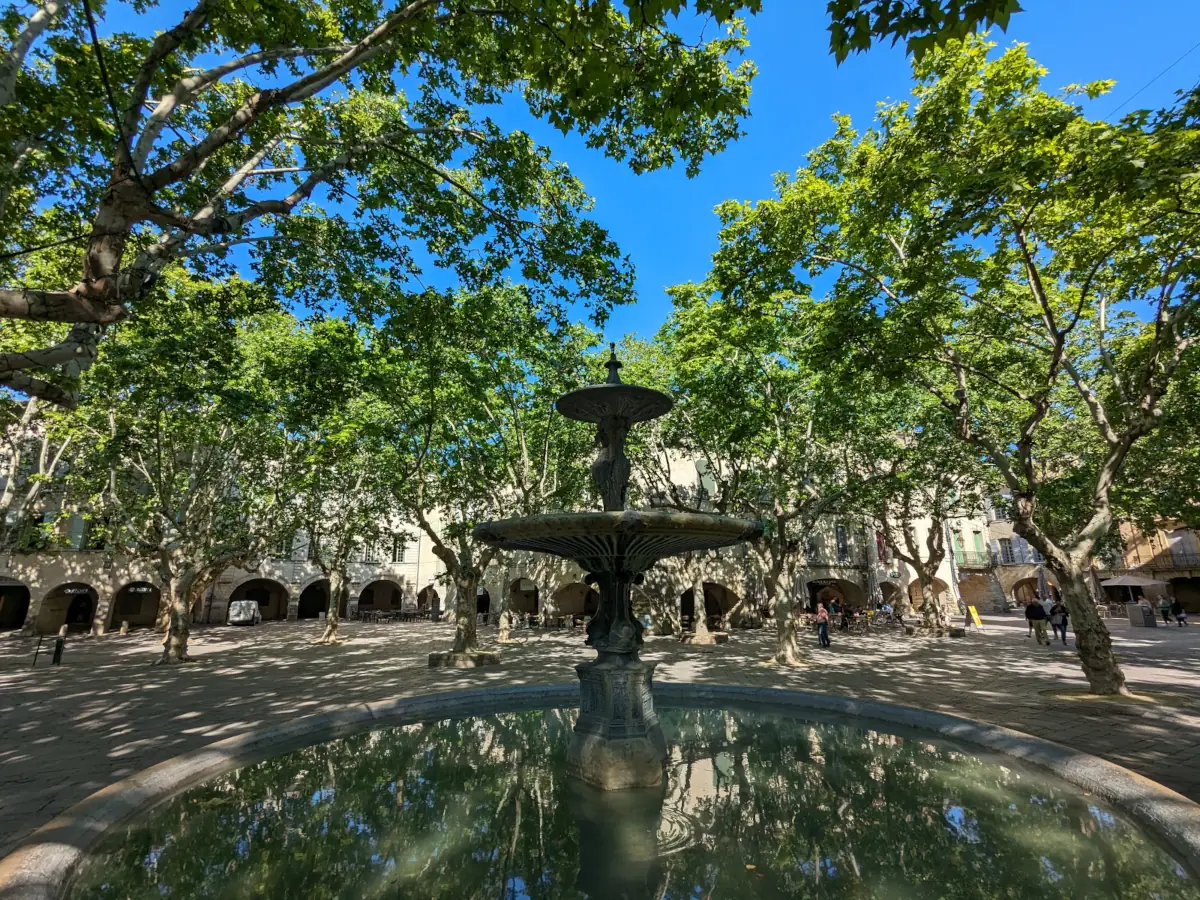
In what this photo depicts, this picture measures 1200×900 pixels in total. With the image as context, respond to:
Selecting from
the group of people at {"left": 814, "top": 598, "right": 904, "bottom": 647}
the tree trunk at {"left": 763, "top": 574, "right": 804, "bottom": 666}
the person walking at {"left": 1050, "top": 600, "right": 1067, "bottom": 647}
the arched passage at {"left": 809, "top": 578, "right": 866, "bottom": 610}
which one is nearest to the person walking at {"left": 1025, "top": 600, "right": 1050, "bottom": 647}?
the person walking at {"left": 1050, "top": 600, "right": 1067, "bottom": 647}

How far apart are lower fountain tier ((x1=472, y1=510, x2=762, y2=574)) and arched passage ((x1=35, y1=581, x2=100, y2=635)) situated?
29338 millimetres

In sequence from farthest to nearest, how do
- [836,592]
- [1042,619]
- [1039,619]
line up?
[836,592], [1042,619], [1039,619]

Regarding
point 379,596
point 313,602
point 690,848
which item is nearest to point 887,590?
point 379,596

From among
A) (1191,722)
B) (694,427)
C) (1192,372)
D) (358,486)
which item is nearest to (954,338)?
(1192,372)

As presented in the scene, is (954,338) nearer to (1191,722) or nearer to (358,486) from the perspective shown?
(1191,722)

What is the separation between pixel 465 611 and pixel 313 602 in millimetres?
28450

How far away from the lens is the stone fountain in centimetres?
491

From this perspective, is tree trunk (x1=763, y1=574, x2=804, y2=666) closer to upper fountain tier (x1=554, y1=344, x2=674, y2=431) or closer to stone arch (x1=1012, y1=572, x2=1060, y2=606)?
upper fountain tier (x1=554, y1=344, x2=674, y2=431)

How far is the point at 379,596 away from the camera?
3919 centimetres

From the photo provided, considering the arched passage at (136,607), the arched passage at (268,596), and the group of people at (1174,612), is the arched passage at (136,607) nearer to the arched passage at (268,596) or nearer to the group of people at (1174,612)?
the arched passage at (268,596)

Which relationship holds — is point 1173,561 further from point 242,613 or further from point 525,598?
point 242,613

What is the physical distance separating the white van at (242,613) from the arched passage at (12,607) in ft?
29.3

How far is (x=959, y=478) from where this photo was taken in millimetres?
19547

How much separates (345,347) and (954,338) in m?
12.4
